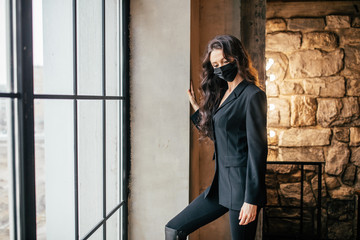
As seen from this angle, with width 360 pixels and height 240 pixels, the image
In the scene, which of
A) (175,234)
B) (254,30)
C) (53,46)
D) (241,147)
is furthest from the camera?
(254,30)

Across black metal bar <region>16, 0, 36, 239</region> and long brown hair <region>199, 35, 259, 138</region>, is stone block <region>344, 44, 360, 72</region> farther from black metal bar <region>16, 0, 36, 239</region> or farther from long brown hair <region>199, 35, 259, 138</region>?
black metal bar <region>16, 0, 36, 239</region>

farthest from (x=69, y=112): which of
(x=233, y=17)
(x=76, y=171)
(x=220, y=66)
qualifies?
(x=233, y=17)

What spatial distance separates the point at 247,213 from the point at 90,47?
3.50 ft

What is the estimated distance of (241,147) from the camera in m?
1.51

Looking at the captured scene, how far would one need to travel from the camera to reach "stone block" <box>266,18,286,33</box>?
3.64 metres

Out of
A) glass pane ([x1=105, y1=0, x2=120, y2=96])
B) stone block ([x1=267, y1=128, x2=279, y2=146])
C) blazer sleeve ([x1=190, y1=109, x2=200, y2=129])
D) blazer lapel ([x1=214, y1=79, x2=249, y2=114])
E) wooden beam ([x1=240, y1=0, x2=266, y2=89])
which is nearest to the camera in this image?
blazer lapel ([x1=214, y1=79, x2=249, y2=114])

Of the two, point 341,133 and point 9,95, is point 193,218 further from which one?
point 341,133

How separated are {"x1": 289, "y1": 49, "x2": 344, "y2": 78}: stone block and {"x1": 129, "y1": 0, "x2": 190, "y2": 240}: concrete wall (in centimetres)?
206

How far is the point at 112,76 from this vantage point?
187 cm

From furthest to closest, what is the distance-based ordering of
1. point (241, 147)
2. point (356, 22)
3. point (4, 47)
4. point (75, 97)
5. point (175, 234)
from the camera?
point (356, 22)
point (175, 234)
point (241, 147)
point (75, 97)
point (4, 47)

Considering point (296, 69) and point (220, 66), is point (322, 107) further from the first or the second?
point (220, 66)

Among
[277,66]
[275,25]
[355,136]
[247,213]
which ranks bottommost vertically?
[247,213]

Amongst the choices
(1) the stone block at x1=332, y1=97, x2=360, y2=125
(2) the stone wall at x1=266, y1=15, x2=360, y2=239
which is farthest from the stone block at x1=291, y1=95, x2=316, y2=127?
(1) the stone block at x1=332, y1=97, x2=360, y2=125

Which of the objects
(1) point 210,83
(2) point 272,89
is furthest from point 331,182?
(1) point 210,83
